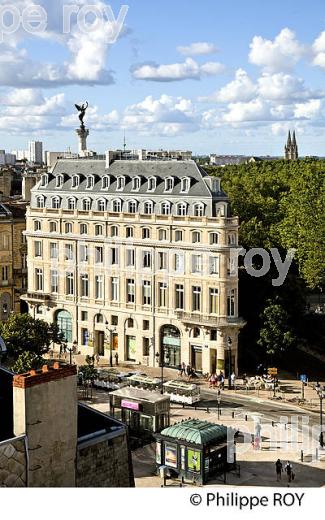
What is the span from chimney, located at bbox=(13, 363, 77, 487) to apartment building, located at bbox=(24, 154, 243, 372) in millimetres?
26997

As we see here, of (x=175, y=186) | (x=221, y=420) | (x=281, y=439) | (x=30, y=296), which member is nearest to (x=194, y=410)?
(x=221, y=420)

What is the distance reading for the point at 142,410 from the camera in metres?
32.3

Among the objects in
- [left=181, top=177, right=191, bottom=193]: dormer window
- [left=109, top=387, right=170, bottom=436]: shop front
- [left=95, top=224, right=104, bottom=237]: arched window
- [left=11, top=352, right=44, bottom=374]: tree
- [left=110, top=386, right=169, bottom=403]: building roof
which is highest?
[left=181, top=177, right=191, bottom=193]: dormer window

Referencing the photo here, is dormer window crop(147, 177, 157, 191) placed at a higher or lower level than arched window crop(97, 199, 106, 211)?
higher

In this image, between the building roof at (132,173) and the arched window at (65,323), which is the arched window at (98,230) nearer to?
the building roof at (132,173)

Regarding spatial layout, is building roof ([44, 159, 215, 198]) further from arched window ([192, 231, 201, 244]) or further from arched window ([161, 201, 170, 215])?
arched window ([192, 231, 201, 244])

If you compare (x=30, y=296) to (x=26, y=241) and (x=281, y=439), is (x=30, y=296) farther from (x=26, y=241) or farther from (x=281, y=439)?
(x=281, y=439)

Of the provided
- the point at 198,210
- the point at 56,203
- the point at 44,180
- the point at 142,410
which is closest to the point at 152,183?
the point at 198,210

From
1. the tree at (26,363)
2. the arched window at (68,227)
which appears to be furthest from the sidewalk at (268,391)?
the tree at (26,363)

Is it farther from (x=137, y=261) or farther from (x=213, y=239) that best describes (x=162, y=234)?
(x=213, y=239)

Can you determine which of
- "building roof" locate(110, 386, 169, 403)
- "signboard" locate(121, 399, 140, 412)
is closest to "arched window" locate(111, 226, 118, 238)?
"building roof" locate(110, 386, 169, 403)

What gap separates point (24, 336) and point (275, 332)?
12.8 metres

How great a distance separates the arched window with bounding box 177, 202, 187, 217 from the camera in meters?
44.1

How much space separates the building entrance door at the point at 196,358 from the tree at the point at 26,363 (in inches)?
399
